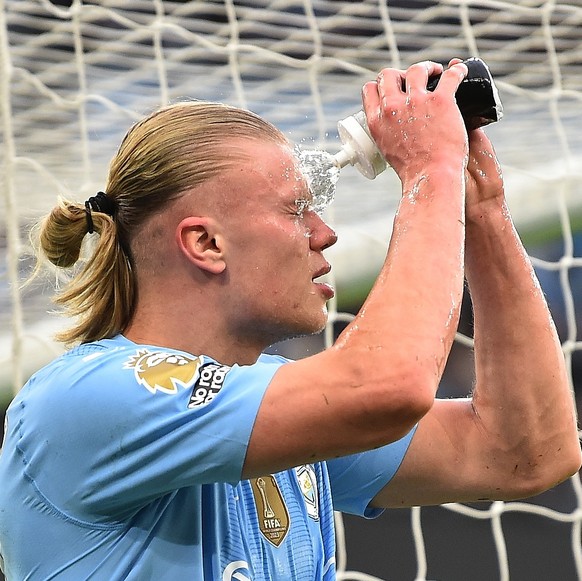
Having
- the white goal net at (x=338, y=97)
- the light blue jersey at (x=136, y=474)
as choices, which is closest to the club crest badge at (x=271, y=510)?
the light blue jersey at (x=136, y=474)

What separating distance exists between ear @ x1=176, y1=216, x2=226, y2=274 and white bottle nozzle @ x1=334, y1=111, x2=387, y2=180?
0.46 ft

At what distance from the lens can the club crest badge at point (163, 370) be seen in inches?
33.1

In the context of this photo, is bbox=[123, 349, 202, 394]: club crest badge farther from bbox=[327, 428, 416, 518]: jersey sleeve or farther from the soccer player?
A: bbox=[327, 428, 416, 518]: jersey sleeve

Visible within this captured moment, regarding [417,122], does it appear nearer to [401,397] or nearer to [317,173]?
[317,173]

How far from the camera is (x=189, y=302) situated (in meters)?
0.97

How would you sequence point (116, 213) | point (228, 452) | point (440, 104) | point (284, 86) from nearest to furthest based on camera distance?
point (228, 452) → point (440, 104) → point (116, 213) → point (284, 86)

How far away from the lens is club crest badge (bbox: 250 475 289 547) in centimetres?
97

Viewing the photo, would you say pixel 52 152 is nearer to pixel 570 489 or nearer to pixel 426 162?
pixel 426 162

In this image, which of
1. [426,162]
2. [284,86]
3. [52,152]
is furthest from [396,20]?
[426,162]

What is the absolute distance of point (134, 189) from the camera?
1.00 meters

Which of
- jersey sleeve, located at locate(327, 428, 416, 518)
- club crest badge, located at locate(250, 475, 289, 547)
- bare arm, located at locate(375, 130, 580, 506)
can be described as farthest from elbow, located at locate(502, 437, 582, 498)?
club crest badge, located at locate(250, 475, 289, 547)

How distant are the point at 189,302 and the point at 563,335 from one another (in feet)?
4.86

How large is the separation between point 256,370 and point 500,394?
0.37 m

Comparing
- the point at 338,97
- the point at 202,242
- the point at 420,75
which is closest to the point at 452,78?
the point at 420,75
